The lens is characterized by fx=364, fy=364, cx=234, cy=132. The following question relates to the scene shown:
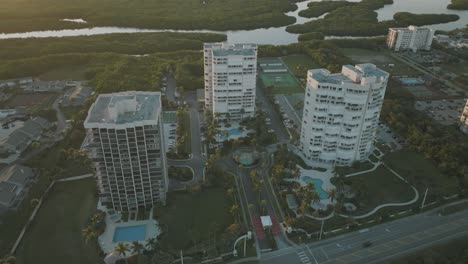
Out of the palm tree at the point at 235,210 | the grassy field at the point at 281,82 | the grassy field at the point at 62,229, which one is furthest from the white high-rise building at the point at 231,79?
the grassy field at the point at 62,229

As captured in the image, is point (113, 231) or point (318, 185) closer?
point (113, 231)

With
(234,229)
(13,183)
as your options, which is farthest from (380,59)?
(13,183)

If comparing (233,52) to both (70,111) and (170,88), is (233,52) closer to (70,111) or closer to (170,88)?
(170,88)

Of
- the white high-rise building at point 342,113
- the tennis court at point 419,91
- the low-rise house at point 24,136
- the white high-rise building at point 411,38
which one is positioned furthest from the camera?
the white high-rise building at point 411,38

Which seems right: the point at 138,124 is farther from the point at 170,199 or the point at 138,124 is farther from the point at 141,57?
the point at 141,57

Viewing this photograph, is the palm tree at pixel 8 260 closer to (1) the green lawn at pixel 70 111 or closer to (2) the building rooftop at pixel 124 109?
(2) the building rooftop at pixel 124 109

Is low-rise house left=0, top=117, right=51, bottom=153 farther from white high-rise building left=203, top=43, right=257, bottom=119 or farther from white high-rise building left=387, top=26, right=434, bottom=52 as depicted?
white high-rise building left=387, top=26, right=434, bottom=52
